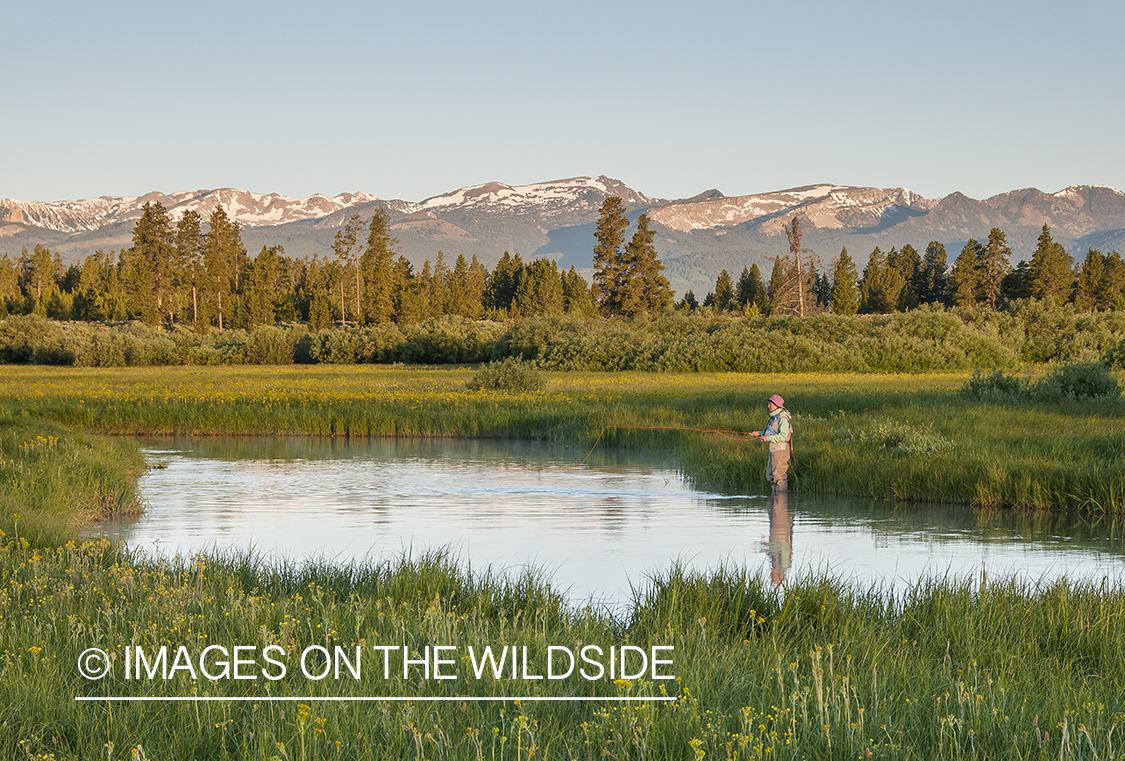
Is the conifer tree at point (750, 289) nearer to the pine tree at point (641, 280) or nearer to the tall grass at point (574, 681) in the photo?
the pine tree at point (641, 280)

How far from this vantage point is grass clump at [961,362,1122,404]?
2770 centimetres

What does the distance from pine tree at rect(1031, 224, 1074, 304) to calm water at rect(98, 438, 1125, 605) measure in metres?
95.5

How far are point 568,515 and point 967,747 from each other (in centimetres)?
1176

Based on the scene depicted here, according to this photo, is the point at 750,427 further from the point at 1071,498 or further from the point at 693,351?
the point at 693,351

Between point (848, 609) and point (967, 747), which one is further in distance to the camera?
point (848, 609)

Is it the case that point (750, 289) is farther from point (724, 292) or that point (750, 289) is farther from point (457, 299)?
point (457, 299)

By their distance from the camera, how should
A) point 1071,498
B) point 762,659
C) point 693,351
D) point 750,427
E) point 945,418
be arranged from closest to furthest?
1. point 762,659
2. point 1071,498
3. point 945,418
4. point 750,427
5. point 693,351

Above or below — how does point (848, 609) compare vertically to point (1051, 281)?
below

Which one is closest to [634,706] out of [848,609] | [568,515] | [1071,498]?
[848,609]

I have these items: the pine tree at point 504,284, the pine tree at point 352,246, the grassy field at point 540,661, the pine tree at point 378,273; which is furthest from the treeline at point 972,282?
the grassy field at point 540,661

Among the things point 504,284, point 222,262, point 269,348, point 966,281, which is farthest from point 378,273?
point 966,281

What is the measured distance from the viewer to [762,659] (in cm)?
681

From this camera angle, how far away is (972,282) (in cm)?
11506

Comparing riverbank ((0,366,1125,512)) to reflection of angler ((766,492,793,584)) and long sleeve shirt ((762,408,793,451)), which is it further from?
long sleeve shirt ((762,408,793,451))
